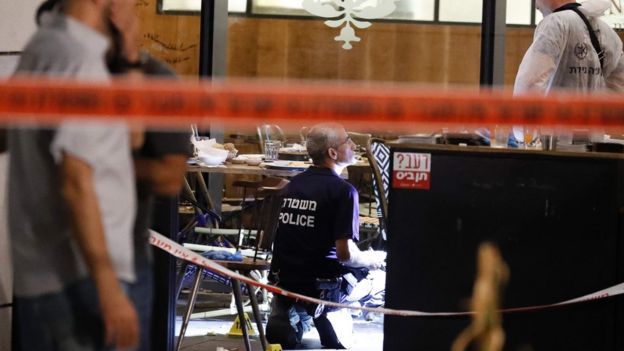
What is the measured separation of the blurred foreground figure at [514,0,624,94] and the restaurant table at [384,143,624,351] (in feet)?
3.11

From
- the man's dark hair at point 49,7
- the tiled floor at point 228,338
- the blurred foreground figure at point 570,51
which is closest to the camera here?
the man's dark hair at point 49,7

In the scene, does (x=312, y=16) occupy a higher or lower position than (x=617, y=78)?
higher

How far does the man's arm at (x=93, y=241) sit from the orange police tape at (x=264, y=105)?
3.5 inches

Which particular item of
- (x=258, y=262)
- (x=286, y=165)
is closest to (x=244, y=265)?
(x=258, y=262)

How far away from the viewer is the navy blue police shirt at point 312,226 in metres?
5.27

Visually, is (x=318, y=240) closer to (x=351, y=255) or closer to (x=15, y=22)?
(x=351, y=255)

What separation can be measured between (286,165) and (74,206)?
462cm

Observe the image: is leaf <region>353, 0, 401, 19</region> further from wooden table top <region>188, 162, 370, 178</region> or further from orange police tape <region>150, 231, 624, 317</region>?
orange police tape <region>150, 231, 624, 317</region>

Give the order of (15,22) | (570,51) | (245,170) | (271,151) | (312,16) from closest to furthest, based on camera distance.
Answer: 1. (15,22)
2. (570,51)
3. (245,170)
4. (271,151)
5. (312,16)

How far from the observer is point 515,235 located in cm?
414

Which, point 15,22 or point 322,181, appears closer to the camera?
point 15,22

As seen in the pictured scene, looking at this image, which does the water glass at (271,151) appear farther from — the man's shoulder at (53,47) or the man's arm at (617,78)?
the man's shoulder at (53,47)

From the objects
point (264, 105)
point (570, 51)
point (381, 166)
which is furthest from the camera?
point (381, 166)

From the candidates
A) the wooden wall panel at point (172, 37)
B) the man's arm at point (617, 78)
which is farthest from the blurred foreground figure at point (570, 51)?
the wooden wall panel at point (172, 37)
